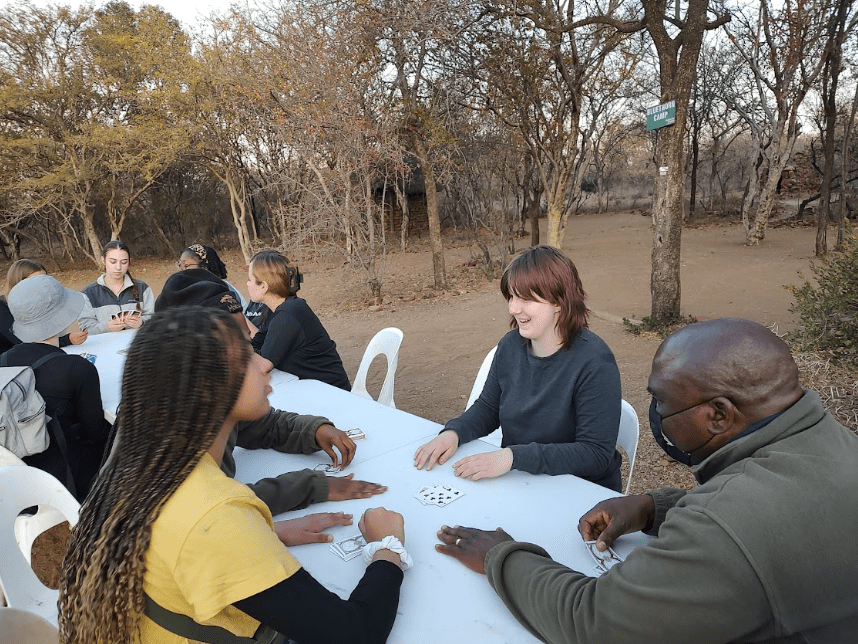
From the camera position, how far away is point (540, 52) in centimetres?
827

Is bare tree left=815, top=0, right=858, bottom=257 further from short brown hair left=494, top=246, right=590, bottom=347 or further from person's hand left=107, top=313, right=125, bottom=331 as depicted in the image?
person's hand left=107, top=313, right=125, bottom=331

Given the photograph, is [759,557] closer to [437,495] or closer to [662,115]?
[437,495]

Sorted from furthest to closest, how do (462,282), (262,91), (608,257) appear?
(608,257) < (462,282) < (262,91)

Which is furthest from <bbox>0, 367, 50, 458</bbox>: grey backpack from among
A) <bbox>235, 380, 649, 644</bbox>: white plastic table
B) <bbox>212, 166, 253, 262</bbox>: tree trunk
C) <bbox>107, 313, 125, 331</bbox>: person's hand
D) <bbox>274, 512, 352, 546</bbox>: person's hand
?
<bbox>212, 166, 253, 262</bbox>: tree trunk

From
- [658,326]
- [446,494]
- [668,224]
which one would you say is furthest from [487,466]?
[658,326]

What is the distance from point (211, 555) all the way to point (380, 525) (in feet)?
2.03

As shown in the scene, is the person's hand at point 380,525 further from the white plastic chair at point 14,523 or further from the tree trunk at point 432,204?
the tree trunk at point 432,204

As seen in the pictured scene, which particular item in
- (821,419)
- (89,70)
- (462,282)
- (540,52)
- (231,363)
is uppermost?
(89,70)

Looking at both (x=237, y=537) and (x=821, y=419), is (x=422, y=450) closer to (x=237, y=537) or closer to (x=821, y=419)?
(x=237, y=537)

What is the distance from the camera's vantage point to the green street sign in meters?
5.42

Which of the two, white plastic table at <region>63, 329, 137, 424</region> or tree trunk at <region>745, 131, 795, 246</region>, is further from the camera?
tree trunk at <region>745, 131, 795, 246</region>

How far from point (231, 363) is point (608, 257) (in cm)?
1332

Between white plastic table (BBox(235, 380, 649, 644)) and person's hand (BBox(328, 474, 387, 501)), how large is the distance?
0.02 meters

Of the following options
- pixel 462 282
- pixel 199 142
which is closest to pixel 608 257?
pixel 462 282
